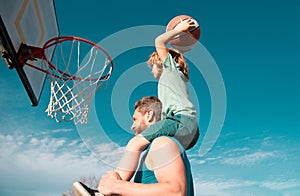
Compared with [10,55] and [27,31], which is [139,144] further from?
[27,31]

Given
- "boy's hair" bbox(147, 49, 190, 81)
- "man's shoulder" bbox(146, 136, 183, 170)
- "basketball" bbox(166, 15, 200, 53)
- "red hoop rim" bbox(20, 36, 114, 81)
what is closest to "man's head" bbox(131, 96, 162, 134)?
"man's shoulder" bbox(146, 136, 183, 170)

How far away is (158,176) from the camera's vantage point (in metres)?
2.11

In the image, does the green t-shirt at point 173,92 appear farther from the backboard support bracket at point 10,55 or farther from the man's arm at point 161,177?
the backboard support bracket at point 10,55

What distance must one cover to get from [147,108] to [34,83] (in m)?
4.40

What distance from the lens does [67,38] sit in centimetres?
623

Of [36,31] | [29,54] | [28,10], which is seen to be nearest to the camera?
[29,54]

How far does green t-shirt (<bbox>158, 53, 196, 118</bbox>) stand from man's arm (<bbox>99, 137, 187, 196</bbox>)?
45 cm

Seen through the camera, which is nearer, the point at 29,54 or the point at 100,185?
the point at 100,185

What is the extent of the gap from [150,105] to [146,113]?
73 mm

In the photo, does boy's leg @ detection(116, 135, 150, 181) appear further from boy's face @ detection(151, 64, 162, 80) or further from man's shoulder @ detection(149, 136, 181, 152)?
boy's face @ detection(151, 64, 162, 80)

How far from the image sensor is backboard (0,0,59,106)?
5246mm

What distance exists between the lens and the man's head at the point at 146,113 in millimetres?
2639

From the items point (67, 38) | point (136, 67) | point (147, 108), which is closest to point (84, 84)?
point (67, 38)

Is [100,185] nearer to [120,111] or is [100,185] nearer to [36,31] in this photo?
[120,111]
